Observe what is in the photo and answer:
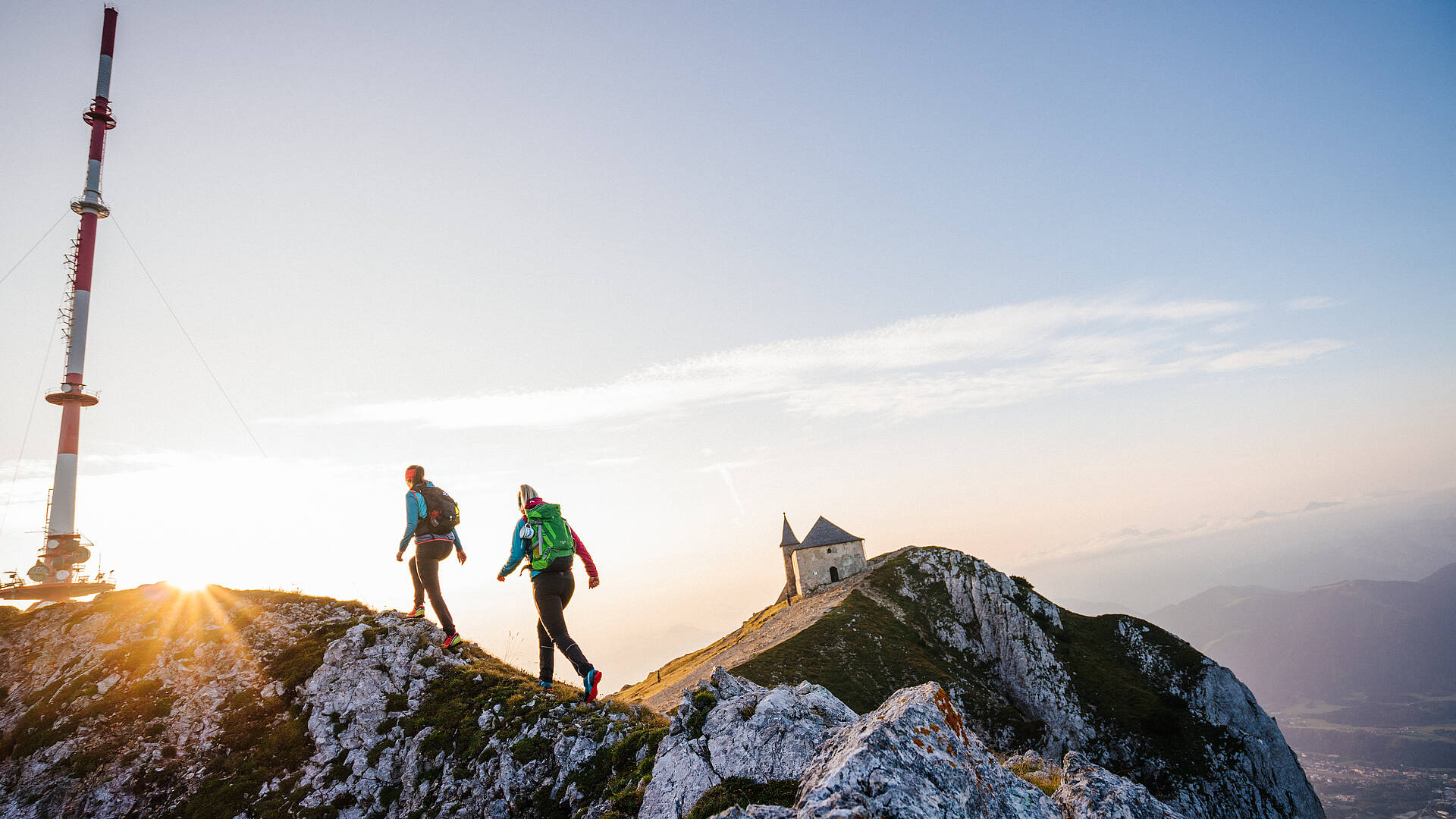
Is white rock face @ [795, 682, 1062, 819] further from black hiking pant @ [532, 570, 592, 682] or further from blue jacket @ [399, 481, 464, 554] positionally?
blue jacket @ [399, 481, 464, 554]

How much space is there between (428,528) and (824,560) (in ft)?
202

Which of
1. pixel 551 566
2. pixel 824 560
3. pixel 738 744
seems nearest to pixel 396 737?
pixel 551 566

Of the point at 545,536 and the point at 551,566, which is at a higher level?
the point at 545,536

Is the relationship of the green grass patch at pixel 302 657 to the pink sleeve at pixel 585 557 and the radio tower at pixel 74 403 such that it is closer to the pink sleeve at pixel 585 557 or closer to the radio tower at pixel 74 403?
the pink sleeve at pixel 585 557

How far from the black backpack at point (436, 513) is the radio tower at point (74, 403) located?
44.2 meters

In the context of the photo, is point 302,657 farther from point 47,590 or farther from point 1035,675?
point 1035,675

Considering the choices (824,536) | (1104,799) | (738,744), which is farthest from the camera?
(824,536)

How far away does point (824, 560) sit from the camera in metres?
70.5

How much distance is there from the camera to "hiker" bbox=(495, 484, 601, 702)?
12.4 m

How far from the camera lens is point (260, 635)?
55.8ft

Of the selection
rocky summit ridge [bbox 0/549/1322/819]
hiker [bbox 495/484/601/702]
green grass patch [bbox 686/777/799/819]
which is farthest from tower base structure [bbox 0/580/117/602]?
green grass patch [bbox 686/777/799/819]

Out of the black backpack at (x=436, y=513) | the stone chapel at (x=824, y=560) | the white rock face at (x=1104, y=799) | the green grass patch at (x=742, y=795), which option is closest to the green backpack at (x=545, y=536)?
the black backpack at (x=436, y=513)

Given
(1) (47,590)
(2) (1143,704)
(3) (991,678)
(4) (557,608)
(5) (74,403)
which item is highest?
(5) (74,403)

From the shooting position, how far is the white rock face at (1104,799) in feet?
29.4
